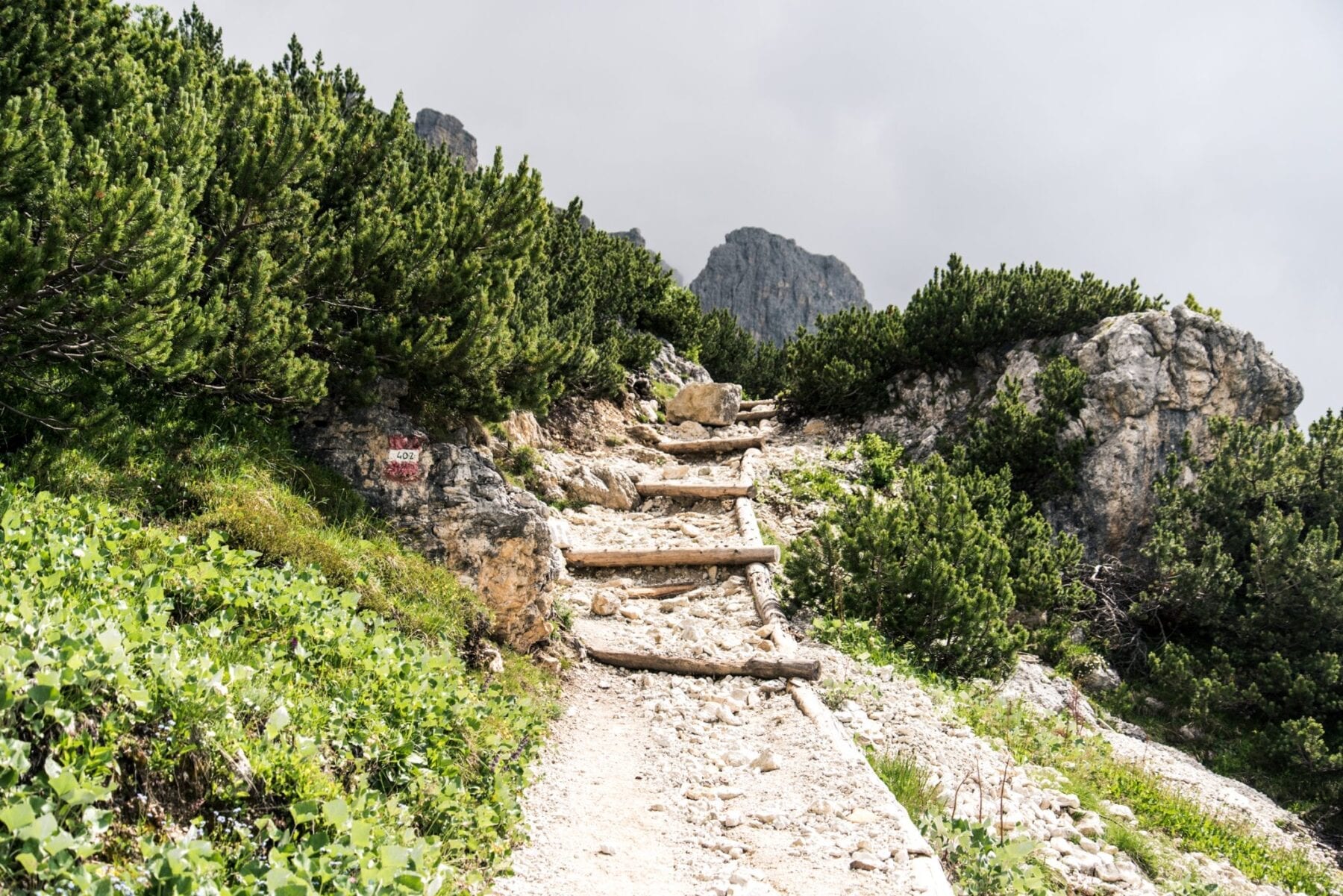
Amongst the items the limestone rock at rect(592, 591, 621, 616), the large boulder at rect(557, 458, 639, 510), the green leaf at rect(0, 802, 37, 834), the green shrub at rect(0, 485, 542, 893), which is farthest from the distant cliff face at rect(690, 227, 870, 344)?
the green leaf at rect(0, 802, 37, 834)

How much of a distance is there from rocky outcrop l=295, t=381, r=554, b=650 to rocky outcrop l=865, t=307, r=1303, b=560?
13634 mm

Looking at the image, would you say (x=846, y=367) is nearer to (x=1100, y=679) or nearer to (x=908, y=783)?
(x=1100, y=679)

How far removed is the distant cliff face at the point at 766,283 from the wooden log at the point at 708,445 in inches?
2803

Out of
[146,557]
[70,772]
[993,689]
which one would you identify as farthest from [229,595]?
[993,689]

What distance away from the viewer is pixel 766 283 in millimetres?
92875

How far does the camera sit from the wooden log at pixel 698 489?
50.3 feet

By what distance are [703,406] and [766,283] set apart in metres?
74.8

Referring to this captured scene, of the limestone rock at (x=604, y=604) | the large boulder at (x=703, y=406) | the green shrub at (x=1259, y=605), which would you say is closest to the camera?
the limestone rock at (x=604, y=604)

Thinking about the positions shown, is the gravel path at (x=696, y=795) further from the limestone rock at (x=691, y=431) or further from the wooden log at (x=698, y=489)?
the limestone rock at (x=691, y=431)

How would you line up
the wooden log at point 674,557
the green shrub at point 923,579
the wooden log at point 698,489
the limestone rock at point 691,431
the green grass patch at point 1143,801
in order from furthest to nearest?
the limestone rock at point 691,431 → the wooden log at point 698,489 → the wooden log at point 674,557 → the green shrub at point 923,579 → the green grass patch at point 1143,801

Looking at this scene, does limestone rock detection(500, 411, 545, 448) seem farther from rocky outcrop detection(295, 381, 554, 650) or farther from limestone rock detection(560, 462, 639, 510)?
rocky outcrop detection(295, 381, 554, 650)

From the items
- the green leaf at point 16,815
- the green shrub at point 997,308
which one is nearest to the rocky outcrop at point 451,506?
the green leaf at point 16,815

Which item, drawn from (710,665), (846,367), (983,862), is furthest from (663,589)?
(846,367)

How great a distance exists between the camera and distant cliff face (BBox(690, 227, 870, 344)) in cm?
9106
